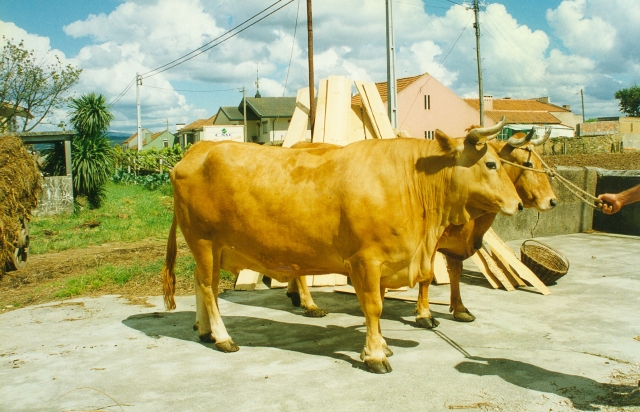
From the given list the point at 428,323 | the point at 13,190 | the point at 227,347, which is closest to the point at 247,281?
the point at 227,347

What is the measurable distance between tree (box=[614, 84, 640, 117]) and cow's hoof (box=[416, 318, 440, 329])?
3704 inches

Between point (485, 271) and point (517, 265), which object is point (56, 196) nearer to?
point (485, 271)

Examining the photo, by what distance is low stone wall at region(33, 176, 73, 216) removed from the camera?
1870 cm

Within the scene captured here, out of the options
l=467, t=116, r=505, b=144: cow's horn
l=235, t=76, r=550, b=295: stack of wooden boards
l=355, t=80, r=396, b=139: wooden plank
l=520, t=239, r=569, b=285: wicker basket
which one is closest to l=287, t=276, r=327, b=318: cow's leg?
l=235, t=76, r=550, b=295: stack of wooden boards

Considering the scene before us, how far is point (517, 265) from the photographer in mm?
8477

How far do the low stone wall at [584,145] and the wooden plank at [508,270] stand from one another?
3683cm

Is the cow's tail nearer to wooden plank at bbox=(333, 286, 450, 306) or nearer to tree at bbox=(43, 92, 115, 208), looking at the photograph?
wooden plank at bbox=(333, 286, 450, 306)

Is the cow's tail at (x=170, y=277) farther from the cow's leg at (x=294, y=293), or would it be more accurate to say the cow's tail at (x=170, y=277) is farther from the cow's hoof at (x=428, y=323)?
the cow's hoof at (x=428, y=323)

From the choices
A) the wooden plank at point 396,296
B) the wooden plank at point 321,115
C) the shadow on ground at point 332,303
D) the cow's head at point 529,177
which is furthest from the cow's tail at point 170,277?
the cow's head at point 529,177

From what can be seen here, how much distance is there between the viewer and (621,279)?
8.72 metres

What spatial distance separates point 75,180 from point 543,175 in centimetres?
1756

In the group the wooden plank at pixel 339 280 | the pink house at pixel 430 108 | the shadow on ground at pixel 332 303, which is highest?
the pink house at pixel 430 108

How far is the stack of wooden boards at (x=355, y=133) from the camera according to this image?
8.54 m

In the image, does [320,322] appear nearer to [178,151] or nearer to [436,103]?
[178,151]
